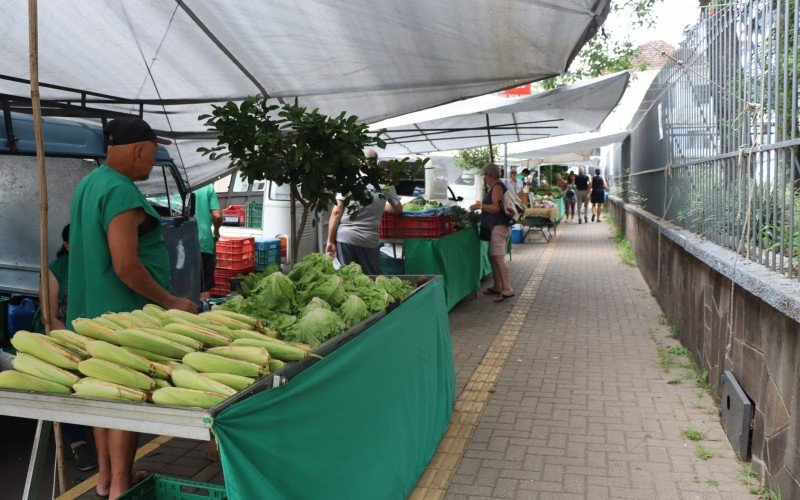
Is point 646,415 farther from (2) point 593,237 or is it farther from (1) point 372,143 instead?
(2) point 593,237

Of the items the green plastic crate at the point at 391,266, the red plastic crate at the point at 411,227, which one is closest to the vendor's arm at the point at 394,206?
the red plastic crate at the point at 411,227

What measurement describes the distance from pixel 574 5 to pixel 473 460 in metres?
3.22

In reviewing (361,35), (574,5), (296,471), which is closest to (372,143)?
(361,35)

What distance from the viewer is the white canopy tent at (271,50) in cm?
494

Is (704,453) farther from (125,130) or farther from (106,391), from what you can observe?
(125,130)

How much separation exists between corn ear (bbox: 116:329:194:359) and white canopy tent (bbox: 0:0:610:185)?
3.03 meters

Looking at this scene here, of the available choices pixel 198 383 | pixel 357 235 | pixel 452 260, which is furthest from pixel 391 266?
pixel 198 383

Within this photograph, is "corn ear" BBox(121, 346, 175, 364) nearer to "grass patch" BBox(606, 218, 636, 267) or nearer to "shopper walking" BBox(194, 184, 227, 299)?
"shopper walking" BBox(194, 184, 227, 299)

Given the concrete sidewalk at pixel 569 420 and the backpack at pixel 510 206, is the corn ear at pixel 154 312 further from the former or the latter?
the backpack at pixel 510 206

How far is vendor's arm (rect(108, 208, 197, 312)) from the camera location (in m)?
3.38

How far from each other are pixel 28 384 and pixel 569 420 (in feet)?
12.8

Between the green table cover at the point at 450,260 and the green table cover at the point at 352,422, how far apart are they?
3514mm

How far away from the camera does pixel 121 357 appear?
2.57m

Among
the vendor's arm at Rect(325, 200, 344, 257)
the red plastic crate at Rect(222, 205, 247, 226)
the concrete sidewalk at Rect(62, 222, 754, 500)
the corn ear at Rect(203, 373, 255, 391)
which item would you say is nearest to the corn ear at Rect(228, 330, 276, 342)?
the corn ear at Rect(203, 373, 255, 391)
